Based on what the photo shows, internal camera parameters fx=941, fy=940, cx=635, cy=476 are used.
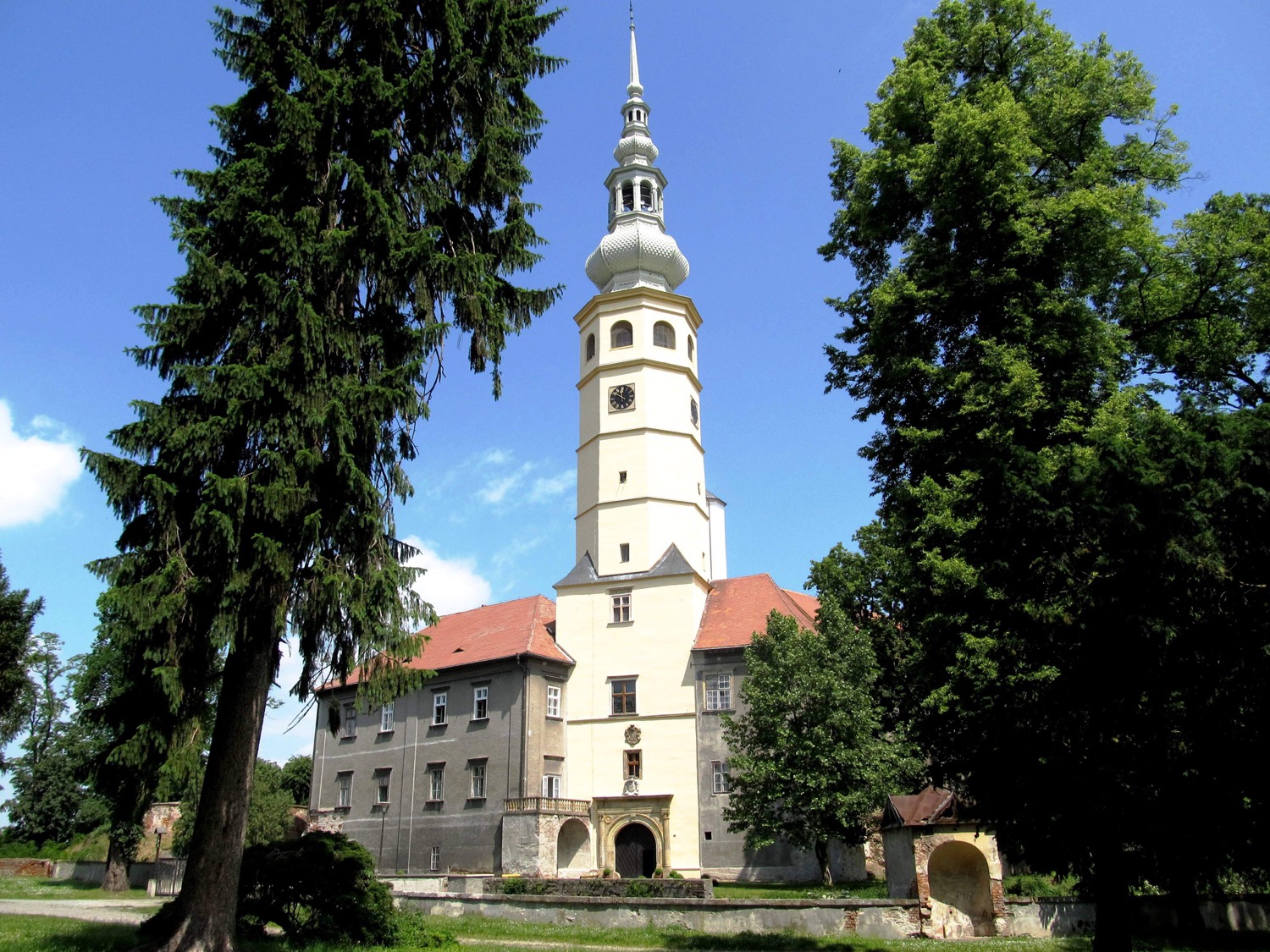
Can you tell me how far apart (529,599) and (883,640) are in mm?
21766

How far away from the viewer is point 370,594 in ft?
36.0

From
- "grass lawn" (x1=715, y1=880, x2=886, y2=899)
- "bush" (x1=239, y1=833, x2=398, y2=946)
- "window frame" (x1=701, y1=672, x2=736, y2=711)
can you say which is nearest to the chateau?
"window frame" (x1=701, y1=672, x2=736, y2=711)

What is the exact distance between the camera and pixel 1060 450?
12.9m

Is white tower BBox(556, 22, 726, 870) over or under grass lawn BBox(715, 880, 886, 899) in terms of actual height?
over

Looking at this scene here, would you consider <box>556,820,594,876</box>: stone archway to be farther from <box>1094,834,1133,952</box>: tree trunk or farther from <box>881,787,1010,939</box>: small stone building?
<box>1094,834,1133,952</box>: tree trunk

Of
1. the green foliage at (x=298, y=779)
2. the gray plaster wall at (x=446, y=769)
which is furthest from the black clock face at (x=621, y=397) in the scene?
the green foliage at (x=298, y=779)

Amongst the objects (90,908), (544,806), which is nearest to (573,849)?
(544,806)

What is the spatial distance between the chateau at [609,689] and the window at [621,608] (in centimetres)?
7

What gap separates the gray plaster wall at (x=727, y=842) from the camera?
29.1m

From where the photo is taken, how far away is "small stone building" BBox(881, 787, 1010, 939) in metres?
17.0

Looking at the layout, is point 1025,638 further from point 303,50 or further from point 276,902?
point 303,50

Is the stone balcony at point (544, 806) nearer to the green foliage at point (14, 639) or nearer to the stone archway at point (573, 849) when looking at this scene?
the stone archway at point (573, 849)

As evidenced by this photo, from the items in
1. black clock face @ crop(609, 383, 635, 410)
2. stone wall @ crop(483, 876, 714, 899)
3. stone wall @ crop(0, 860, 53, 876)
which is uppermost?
black clock face @ crop(609, 383, 635, 410)

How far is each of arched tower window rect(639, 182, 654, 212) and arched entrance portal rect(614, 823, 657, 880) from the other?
82.6ft
